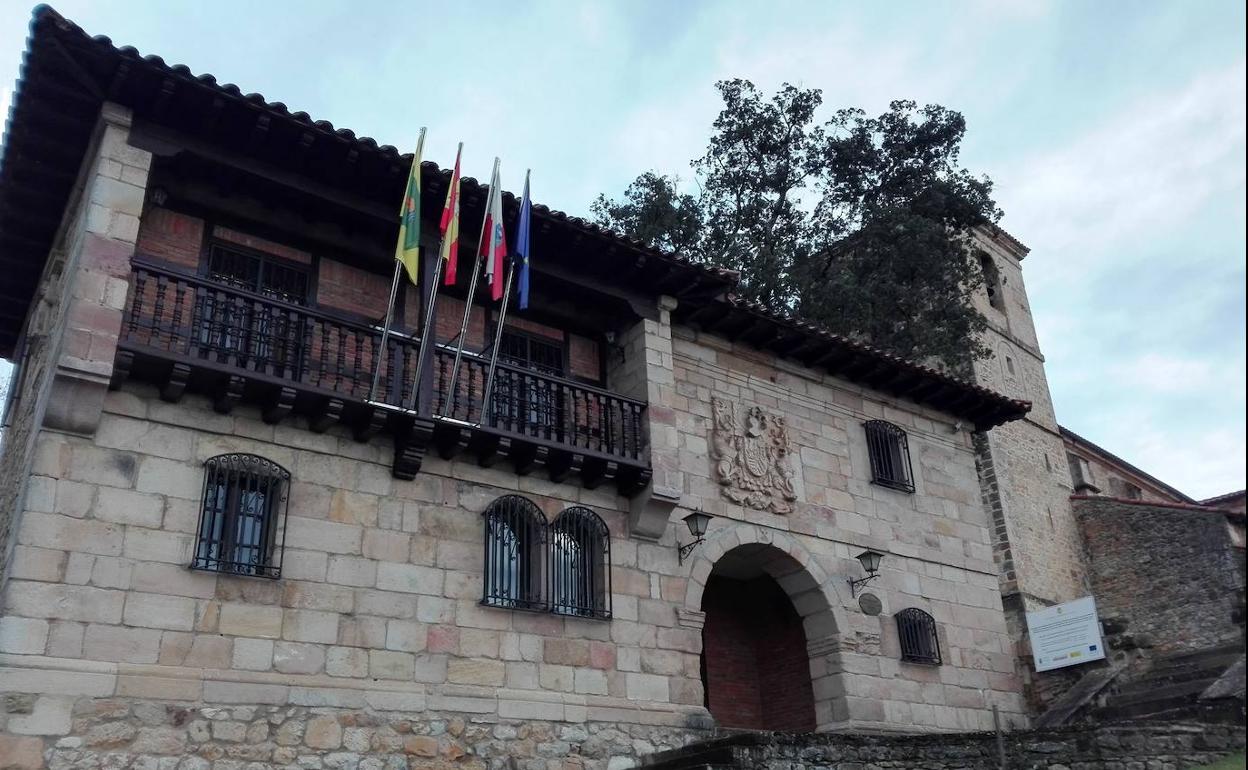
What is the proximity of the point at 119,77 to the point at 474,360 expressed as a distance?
4.53 metres

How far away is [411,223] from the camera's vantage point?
1146 centimetres

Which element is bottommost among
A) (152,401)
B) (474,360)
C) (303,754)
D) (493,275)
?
(303,754)

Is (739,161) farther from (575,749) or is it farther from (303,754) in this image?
(303,754)

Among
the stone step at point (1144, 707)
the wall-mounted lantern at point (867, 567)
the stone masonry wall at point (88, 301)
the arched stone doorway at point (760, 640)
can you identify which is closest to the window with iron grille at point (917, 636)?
the wall-mounted lantern at point (867, 567)

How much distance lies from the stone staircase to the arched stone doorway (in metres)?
4.77

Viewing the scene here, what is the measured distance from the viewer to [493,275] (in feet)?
39.5

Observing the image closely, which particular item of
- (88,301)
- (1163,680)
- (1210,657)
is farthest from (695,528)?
(1210,657)

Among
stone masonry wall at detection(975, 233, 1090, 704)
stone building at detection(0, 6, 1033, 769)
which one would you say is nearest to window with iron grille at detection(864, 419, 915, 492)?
stone building at detection(0, 6, 1033, 769)

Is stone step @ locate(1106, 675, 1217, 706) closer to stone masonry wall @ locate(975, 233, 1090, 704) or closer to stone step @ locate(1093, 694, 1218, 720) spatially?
stone step @ locate(1093, 694, 1218, 720)

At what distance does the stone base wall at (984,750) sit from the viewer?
10.4 meters

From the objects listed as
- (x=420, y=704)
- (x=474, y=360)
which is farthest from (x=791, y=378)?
(x=420, y=704)

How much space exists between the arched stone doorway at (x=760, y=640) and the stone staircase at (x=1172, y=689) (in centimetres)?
477

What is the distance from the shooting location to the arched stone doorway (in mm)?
14539

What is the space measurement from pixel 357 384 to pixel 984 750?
7.79 meters
